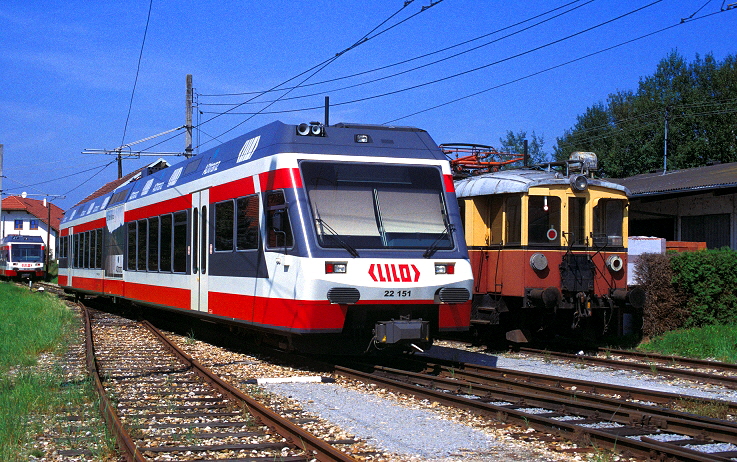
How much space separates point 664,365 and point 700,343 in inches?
74.3

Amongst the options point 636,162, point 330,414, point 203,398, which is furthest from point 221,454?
point 636,162

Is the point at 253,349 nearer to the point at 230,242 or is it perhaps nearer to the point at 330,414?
the point at 230,242

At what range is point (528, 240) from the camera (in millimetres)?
13820

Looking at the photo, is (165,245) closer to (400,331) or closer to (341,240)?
(341,240)

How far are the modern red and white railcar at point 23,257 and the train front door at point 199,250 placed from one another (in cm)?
4429

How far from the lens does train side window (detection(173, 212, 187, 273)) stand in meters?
14.4

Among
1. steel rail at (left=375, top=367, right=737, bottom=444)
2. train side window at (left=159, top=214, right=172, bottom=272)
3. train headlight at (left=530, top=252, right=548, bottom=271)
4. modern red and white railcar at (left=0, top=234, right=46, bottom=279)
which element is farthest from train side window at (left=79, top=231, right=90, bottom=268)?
modern red and white railcar at (left=0, top=234, right=46, bottom=279)

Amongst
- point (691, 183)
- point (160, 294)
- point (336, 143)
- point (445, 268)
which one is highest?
point (691, 183)

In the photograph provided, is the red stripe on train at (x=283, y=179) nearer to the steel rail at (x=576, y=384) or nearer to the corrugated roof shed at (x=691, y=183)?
the steel rail at (x=576, y=384)

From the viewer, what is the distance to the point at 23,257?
5434 centimetres

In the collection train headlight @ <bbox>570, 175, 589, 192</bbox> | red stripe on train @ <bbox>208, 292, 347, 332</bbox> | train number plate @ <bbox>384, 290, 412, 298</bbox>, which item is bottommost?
red stripe on train @ <bbox>208, 292, 347, 332</bbox>

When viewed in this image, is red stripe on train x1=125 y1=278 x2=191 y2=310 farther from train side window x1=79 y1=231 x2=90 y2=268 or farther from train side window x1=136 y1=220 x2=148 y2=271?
train side window x1=79 y1=231 x2=90 y2=268

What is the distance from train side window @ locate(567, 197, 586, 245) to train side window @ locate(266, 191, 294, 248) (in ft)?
19.1

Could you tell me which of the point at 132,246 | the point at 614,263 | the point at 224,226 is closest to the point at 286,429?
the point at 224,226
